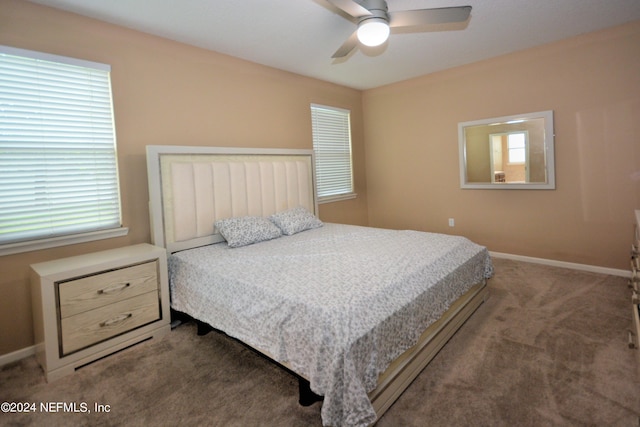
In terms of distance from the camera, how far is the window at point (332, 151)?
15.3 ft

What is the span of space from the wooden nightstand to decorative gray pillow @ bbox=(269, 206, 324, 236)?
1204 mm

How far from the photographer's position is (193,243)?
3029 millimetres

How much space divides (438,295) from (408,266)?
0.25 meters

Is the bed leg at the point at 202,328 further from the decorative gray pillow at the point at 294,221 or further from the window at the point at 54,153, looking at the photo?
the decorative gray pillow at the point at 294,221

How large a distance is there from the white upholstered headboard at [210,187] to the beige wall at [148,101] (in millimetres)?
219

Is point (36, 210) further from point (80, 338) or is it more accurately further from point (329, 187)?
point (329, 187)

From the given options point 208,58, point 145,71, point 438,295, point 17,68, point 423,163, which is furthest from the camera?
point 423,163

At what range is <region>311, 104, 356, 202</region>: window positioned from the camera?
4.67 metres

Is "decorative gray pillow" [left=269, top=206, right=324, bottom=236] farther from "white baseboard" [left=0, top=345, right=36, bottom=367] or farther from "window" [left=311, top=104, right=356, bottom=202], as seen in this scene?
"white baseboard" [left=0, top=345, right=36, bottom=367]

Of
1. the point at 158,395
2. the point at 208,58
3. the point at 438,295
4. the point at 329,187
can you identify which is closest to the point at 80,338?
the point at 158,395

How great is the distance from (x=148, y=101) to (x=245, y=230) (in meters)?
1.43

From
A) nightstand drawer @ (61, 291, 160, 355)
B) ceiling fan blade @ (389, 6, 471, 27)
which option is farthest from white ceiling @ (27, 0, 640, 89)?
nightstand drawer @ (61, 291, 160, 355)

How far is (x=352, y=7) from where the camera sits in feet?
6.77

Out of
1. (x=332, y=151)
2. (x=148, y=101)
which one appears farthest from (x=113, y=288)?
(x=332, y=151)
